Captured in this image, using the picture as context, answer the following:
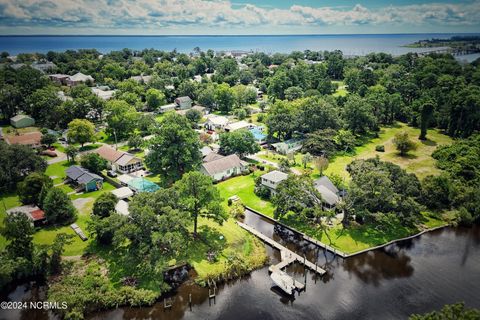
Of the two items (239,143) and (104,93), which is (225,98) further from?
(104,93)

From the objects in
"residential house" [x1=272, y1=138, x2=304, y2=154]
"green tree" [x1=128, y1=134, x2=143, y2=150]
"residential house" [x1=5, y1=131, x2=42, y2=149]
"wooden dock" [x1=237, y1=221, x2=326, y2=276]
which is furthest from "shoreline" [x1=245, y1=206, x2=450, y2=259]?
"residential house" [x1=5, y1=131, x2=42, y2=149]

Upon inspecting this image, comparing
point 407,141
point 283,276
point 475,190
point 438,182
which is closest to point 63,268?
point 283,276

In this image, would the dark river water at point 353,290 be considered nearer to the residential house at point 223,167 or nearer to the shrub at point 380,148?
the residential house at point 223,167

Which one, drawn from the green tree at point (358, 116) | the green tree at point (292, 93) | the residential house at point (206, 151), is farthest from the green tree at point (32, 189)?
the green tree at point (292, 93)

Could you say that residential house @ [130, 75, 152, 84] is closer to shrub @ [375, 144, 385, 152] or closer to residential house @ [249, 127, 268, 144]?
residential house @ [249, 127, 268, 144]

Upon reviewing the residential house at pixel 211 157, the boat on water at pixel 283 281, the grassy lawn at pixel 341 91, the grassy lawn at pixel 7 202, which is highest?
the grassy lawn at pixel 341 91

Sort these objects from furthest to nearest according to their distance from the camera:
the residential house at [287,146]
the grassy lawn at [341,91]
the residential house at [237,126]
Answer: the grassy lawn at [341,91] < the residential house at [237,126] < the residential house at [287,146]

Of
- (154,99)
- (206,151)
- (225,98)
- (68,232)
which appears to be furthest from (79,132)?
(225,98)
